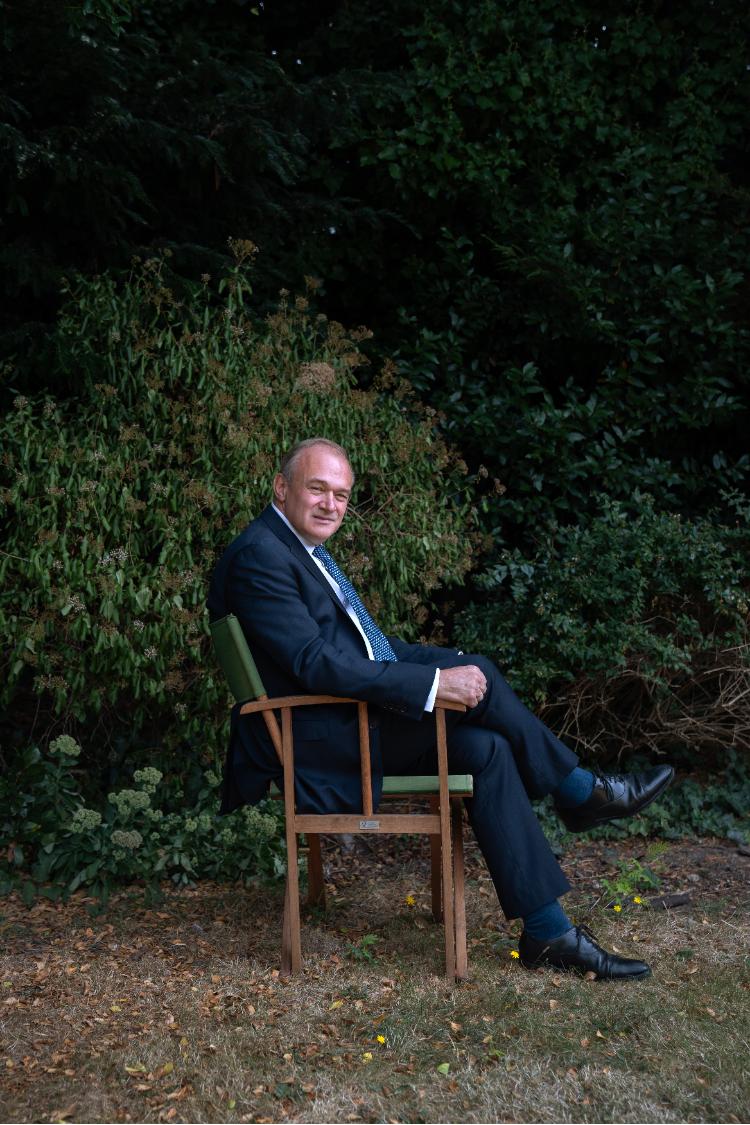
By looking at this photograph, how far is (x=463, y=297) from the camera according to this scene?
634cm

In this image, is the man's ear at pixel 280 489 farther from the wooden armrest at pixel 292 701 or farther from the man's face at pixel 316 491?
the wooden armrest at pixel 292 701

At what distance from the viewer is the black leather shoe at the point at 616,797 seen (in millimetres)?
3580

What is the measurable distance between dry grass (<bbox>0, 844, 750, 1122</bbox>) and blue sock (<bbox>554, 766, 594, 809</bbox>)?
0.49m

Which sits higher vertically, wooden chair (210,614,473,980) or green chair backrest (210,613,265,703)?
green chair backrest (210,613,265,703)

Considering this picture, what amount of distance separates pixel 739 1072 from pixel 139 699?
2.82m

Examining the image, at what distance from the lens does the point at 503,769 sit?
3365mm

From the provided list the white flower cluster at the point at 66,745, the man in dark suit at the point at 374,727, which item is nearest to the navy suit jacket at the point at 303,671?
the man in dark suit at the point at 374,727

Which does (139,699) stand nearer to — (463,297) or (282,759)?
(282,759)

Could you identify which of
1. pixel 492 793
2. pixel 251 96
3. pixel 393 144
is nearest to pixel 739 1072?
pixel 492 793

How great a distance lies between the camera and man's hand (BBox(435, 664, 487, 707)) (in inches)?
128

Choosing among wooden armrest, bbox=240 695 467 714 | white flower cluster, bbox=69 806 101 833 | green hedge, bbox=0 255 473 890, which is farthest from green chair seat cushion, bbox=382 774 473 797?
white flower cluster, bbox=69 806 101 833

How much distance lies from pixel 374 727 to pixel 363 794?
0.21m

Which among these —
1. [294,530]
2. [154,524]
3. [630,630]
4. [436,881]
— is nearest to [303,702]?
[294,530]

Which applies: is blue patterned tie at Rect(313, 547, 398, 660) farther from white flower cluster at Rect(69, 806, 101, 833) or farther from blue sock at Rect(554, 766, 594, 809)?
white flower cluster at Rect(69, 806, 101, 833)
